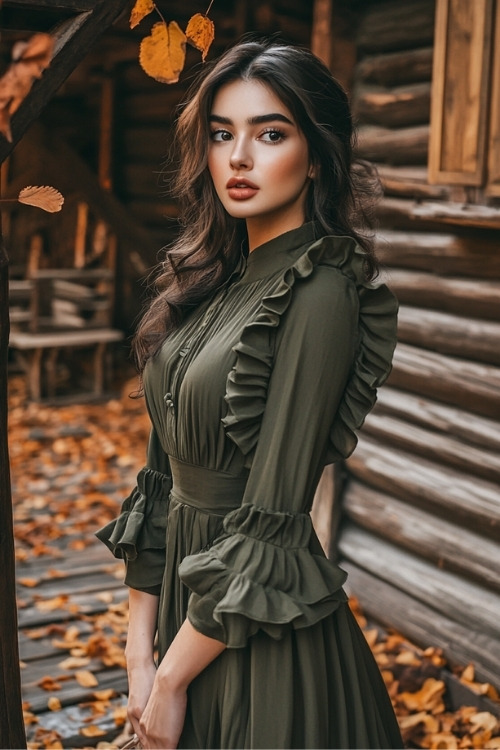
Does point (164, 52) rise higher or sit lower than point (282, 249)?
higher

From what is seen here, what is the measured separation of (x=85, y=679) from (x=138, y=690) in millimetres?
2251

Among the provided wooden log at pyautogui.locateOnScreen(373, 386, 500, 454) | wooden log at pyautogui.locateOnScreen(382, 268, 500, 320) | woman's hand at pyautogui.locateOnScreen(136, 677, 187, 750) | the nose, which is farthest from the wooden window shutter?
woman's hand at pyautogui.locateOnScreen(136, 677, 187, 750)

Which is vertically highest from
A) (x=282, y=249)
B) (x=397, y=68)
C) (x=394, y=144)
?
(x=397, y=68)

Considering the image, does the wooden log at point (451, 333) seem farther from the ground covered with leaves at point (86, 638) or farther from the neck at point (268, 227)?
the neck at point (268, 227)

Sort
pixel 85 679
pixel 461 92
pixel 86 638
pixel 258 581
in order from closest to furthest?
1. pixel 258 581
2. pixel 461 92
3. pixel 85 679
4. pixel 86 638

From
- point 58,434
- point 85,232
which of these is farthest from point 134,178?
point 58,434

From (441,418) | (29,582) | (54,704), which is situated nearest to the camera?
(54,704)

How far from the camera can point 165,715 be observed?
1.87 m

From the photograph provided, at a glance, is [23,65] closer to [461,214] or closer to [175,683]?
[175,683]

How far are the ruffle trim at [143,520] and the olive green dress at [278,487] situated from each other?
0.18m

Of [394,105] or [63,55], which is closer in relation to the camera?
[63,55]

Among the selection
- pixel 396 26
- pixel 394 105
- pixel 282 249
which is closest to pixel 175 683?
pixel 282 249

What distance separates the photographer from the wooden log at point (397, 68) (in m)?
4.39

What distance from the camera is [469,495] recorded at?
13.4ft
